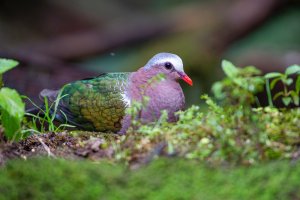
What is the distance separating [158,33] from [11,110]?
951cm

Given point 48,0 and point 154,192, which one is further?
point 48,0

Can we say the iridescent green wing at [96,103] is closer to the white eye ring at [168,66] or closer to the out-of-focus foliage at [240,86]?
the white eye ring at [168,66]

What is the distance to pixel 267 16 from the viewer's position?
40.1ft

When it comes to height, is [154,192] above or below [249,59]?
below

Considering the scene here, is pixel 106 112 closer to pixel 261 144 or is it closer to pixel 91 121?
pixel 91 121

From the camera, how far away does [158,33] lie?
1299 cm

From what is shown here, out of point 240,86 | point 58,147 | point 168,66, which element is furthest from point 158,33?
point 240,86

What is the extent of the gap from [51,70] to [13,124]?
5386 mm

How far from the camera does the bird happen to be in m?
5.40

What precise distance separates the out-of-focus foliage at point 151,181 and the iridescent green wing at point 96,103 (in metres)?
2.17

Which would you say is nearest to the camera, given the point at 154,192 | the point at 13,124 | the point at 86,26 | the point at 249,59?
the point at 154,192

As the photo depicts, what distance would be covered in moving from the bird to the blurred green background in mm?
4733

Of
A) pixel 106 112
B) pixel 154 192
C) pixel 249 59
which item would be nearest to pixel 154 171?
pixel 154 192

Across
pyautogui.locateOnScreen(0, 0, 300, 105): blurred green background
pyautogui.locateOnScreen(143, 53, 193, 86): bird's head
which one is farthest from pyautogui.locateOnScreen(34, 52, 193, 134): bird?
pyautogui.locateOnScreen(0, 0, 300, 105): blurred green background
